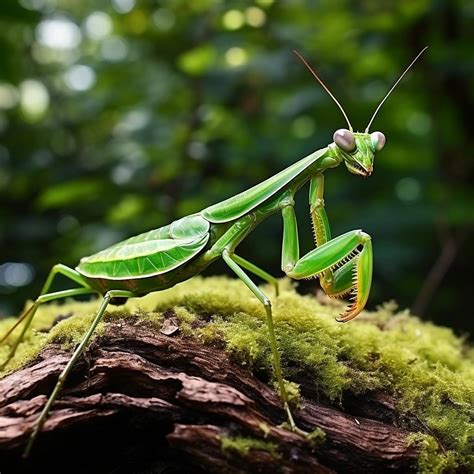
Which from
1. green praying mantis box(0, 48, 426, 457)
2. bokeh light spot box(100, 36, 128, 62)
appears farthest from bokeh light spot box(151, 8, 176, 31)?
green praying mantis box(0, 48, 426, 457)

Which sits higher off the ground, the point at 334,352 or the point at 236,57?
the point at 236,57

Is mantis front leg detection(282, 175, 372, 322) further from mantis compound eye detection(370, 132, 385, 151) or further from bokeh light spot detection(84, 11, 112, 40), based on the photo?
bokeh light spot detection(84, 11, 112, 40)

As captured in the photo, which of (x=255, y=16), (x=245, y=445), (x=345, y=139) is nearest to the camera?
(x=245, y=445)

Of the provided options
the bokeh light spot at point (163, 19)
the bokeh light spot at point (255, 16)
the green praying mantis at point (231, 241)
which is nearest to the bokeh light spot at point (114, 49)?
the bokeh light spot at point (163, 19)

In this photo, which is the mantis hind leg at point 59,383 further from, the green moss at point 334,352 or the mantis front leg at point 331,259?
the mantis front leg at point 331,259

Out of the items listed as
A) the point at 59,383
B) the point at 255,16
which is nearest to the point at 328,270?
the point at 59,383

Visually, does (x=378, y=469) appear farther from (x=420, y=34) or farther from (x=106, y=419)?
(x=420, y=34)

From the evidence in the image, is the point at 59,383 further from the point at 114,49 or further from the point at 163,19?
the point at 114,49

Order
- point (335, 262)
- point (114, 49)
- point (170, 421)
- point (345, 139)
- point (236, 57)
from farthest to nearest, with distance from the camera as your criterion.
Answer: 1. point (114, 49)
2. point (236, 57)
3. point (345, 139)
4. point (335, 262)
5. point (170, 421)
